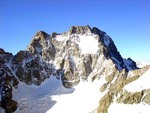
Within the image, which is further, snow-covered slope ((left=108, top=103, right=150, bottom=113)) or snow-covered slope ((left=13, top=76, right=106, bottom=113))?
snow-covered slope ((left=13, top=76, right=106, bottom=113))

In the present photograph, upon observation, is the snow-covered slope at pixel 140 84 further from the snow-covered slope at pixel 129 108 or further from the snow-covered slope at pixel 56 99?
the snow-covered slope at pixel 56 99

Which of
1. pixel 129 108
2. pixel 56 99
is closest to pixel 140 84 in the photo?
pixel 129 108

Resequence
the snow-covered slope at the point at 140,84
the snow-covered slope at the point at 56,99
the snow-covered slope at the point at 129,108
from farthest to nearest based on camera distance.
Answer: the snow-covered slope at the point at 56,99 < the snow-covered slope at the point at 140,84 < the snow-covered slope at the point at 129,108

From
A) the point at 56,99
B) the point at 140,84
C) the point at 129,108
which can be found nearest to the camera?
the point at 129,108

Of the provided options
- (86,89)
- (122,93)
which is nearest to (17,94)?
(86,89)

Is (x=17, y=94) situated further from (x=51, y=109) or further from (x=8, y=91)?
(x=51, y=109)

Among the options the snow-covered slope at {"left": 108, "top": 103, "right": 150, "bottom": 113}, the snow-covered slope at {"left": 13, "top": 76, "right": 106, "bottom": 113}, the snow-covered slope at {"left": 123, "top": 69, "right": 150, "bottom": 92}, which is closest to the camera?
the snow-covered slope at {"left": 108, "top": 103, "right": 150, "bottom": 113}

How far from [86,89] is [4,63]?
5363cm

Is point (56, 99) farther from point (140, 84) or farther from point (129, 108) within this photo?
point (129, 108)

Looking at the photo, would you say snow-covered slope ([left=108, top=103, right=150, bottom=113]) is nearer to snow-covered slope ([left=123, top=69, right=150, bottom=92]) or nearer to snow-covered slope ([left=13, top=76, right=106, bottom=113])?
snow-covered slope ([left=123, top=69, right=150, bottom=92])

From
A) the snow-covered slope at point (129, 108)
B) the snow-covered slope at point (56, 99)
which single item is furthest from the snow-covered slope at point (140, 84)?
the snow-covered slope at point (56, 99)

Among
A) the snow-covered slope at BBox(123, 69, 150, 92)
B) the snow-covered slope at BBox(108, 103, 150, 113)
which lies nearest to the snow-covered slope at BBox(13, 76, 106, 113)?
the snow-covered slope at BBox(123, 69, 150, 92)

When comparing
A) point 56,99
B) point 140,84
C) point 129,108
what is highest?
point 56,99

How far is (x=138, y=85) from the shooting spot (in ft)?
370
